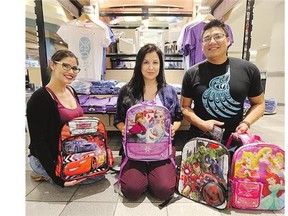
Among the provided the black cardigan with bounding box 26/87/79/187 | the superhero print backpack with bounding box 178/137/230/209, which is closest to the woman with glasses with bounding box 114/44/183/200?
the superhero print backpack with bounding box 178/137/230/209

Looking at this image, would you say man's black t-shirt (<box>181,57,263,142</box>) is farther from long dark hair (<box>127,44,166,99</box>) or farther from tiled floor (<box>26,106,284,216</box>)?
tiled floor (<box>26,106,284,216</box>)

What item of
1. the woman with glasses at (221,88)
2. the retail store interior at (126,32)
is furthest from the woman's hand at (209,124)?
the retail store interior at (126,32)

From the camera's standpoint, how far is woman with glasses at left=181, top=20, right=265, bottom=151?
1.54 meters

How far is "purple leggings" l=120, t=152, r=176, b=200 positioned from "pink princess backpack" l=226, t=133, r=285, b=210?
42 centimetres

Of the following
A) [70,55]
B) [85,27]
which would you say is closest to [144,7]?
[85,27]

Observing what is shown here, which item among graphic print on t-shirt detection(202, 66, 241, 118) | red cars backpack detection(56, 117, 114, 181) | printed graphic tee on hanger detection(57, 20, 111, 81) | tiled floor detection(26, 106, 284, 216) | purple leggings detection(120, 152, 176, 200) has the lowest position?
tiled floor detection(26, 106, 284, 216)

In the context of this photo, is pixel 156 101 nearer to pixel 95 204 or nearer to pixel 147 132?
pixel 147 132

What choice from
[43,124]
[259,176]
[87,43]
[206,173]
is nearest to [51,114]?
[43,124]

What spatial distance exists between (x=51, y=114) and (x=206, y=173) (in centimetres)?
115

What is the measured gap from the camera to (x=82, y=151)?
4.93 ft

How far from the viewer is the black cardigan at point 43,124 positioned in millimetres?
1464

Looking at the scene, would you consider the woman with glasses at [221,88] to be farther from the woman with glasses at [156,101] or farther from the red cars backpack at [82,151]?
the red cars backpack at [82,151]

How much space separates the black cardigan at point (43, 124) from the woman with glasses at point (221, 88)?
102 cm

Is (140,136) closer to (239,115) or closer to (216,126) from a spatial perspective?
(216,126)
